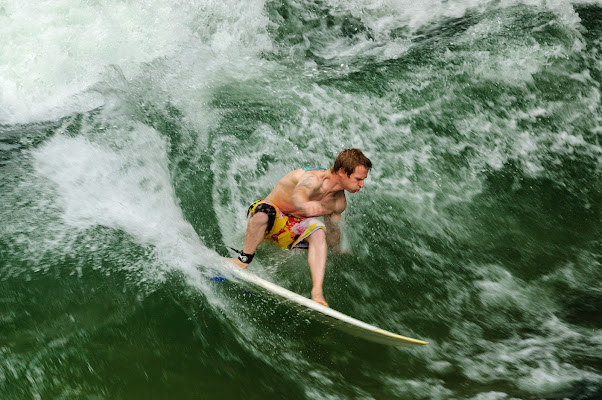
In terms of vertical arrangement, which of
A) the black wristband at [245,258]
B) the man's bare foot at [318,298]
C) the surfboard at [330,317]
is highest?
the black wristband at [245,258]

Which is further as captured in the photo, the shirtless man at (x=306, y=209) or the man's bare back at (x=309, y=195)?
the man's bare back at (x=309, y=195)

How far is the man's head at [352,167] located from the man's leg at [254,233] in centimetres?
69

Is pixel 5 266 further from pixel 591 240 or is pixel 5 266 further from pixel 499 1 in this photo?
pixel 499 1

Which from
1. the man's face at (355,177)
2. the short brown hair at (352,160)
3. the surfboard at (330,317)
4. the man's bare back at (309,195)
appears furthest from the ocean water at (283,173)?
the short brown hair at (352,160)

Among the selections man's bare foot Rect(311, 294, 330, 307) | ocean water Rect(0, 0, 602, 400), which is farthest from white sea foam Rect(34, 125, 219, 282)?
man's bare foot Rect(311, 294, 330, 307)

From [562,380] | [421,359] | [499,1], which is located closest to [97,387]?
[421,359]

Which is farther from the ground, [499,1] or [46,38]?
[499,1]

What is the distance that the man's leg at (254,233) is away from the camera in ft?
16.4

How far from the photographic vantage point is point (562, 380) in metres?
4.38

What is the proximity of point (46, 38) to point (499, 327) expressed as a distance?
6403mm

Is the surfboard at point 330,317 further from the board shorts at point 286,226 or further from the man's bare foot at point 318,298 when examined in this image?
the board shorts at point 286,226

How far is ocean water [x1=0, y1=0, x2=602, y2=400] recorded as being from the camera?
14.0 feet

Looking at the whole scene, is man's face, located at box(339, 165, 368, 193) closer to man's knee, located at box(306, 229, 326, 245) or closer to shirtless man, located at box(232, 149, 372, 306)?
shirtless man, located at box(232, 149, 372, 306)

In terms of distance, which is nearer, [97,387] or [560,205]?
[97,387]
